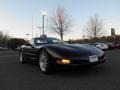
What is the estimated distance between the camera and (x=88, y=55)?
505 cm

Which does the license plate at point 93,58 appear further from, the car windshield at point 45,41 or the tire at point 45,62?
the car windshield at point 45,41

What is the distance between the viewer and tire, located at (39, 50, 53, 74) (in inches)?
210

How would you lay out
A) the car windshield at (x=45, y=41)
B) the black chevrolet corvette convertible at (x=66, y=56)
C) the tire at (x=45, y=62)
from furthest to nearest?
the car windshield at (x=45, y=41) → the tire at (x=45, y=62) → the black chevrolet corvette convertible at (x=66, y=56)

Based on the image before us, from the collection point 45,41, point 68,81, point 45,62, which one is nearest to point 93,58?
point 68,81

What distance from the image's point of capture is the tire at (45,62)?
5.34 meters

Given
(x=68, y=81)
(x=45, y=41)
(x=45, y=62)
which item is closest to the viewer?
(x=68, y=81)

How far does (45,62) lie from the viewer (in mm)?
5570

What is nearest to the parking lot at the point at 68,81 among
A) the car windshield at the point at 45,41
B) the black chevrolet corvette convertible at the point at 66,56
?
the black chevrolet corvette convertible at the point at 66,56

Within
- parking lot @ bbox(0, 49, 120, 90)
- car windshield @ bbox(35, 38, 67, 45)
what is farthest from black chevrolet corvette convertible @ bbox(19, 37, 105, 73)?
car windshield @ bbox(35, 38, 67, 45)

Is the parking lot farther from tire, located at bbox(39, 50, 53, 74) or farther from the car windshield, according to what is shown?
the car windshield

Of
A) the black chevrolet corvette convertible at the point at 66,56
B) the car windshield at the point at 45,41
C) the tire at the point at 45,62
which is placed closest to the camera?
the black chevrolet corvette convertible at the point at 66,56

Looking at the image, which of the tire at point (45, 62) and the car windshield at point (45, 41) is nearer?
the tire at point (45, 62)

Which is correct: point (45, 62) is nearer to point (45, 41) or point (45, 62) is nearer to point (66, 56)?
point (66, 56)

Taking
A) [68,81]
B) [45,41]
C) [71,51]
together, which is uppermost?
[45,41]
